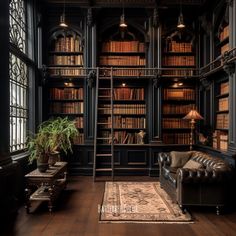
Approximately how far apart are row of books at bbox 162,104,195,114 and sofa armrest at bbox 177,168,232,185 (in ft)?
10.5

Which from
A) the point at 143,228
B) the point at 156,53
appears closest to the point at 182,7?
the point at 156,53

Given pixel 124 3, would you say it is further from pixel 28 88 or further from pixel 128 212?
pixel 128 212

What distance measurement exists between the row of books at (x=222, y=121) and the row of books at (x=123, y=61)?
2.30 meters

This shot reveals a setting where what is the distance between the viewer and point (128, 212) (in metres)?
4.09

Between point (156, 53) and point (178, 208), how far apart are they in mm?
3993

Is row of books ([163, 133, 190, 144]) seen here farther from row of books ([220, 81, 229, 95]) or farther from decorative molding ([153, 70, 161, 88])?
row of books ([220, 81, 229, 95])

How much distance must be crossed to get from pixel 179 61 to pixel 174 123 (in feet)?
5.18

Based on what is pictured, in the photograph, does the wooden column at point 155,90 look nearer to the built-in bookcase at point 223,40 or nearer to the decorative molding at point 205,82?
the decorative molding at point 205,82

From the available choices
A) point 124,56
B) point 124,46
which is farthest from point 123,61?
point 124,46

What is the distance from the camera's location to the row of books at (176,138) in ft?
23.3

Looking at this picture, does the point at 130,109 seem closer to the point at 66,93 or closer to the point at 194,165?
the point at 66,93

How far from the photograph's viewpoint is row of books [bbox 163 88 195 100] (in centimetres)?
714

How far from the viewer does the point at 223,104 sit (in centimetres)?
601

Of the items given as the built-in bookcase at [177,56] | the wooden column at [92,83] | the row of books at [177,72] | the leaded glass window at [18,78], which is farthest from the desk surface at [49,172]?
the built-in bookcase at [177,56]
